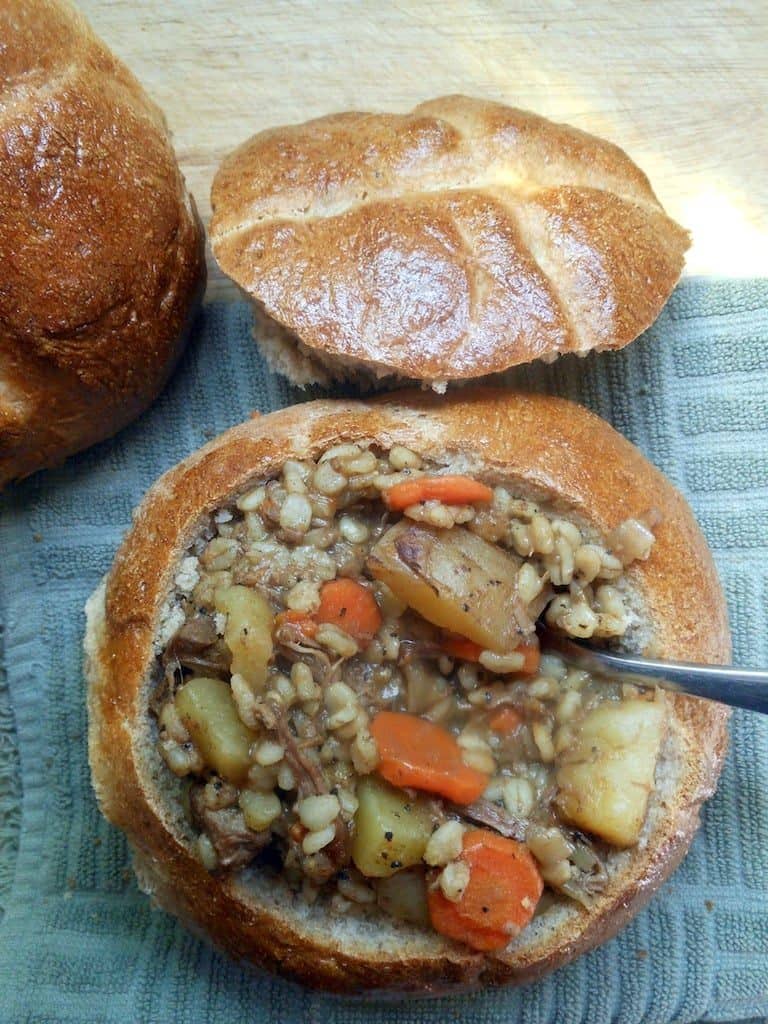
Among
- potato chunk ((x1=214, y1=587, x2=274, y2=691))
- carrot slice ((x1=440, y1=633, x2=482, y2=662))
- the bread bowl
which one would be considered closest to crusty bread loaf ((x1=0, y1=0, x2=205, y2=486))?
the bread bowl

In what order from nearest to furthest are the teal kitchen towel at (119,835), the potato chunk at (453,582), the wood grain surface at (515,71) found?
the potato chunk at (453,582)
the teal kitchen towel at (119,835)
the wood grain surface at (515,71)

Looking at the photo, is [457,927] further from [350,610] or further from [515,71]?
[515,71]

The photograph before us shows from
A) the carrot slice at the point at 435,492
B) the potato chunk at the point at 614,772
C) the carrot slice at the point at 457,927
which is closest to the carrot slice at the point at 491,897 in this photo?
the carrot slice at the point at 457,927

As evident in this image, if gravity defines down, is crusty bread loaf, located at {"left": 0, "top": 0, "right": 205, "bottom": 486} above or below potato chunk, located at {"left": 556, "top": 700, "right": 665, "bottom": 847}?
above

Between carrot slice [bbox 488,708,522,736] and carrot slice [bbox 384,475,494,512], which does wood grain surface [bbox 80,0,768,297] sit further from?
carrot slice [bbox 488,708,522,736]

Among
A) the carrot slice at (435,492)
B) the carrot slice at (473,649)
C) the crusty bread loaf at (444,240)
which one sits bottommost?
the carrot slice at (473,649)

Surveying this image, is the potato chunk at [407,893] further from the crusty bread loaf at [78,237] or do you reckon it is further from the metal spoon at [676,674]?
the crusty bread loaf at [78,237]

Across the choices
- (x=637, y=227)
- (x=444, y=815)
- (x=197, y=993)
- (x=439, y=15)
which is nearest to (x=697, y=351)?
(x=637, y=227)
